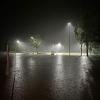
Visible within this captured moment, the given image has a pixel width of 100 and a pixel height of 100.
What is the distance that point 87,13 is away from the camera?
38.5 metres

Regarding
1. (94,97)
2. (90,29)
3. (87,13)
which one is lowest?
(94,97)

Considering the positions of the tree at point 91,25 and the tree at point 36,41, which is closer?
the tree at point 91,25

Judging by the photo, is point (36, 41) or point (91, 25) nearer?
point (91, 25)

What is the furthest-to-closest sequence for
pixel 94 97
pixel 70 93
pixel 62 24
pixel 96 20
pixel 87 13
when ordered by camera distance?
pixel 62 24
pixel 87 13
pixel 96 20
pixel 70 93
pixel 94 97

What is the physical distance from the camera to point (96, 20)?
117 ft

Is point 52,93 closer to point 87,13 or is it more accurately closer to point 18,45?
point 87,13

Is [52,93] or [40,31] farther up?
[40,31]

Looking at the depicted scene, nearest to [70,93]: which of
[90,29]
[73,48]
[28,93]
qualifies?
[28,93]

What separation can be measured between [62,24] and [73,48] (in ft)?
31.5

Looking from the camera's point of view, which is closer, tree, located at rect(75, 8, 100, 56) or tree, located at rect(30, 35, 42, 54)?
tree, located at rect(75, 8, 100, 56)

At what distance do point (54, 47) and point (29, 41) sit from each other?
30.9 feet

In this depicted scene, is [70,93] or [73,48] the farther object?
[73,48]

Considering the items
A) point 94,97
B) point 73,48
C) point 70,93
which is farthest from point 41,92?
point 73,48

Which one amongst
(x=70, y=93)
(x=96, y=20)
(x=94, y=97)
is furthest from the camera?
(x=96, y=20)
